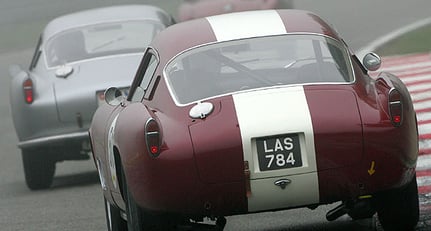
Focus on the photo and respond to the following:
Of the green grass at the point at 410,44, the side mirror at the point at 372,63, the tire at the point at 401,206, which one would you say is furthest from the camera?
the green grass at the point at 410,44

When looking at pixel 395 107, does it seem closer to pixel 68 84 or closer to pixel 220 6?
pixel 68 84

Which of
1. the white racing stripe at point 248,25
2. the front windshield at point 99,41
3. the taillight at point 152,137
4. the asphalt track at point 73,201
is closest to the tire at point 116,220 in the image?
the asphalt track at point 73,201

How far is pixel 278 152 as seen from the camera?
22.4 ft

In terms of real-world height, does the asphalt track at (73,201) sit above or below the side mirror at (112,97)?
below

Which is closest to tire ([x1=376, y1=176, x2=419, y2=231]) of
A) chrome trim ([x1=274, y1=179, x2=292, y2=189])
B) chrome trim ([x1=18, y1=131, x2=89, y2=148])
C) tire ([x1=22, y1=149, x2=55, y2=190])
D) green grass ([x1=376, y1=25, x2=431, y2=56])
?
chrome trim ([x1=274, y1=179, x2=292, y2=189])

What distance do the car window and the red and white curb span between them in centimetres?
198

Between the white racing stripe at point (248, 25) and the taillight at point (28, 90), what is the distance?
458 centimetres

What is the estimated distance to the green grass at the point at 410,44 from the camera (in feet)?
67.2

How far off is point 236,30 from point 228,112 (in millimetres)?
994

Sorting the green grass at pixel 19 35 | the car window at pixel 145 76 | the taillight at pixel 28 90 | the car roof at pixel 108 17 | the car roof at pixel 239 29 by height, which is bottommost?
the green grass at pixel 19 35

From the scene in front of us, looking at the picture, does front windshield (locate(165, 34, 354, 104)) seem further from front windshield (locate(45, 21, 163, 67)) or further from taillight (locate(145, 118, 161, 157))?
front windshield (locate(45, 21, 163, 67))

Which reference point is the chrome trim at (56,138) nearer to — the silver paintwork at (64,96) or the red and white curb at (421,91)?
the silver paintwork at (64,96)

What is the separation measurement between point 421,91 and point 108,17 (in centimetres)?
342

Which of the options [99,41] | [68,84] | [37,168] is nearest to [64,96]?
[68,84]
